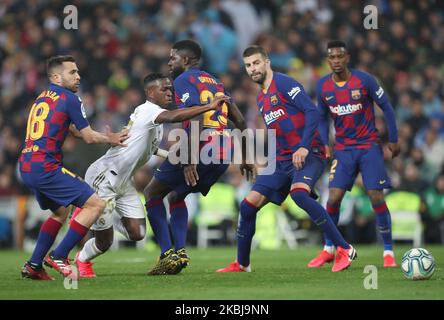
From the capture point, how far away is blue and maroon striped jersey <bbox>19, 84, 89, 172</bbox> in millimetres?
8656

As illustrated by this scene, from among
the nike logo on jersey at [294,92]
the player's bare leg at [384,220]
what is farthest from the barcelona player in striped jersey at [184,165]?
the player's bare leg at [384,220]

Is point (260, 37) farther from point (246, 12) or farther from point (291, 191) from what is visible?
point (291, 191)

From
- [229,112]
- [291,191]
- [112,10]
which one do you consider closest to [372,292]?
[291,191]

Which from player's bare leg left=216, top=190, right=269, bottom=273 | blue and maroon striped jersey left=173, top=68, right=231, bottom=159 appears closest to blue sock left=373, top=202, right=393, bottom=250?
player's bare leg left=216, top=190, right=269, bottom=273

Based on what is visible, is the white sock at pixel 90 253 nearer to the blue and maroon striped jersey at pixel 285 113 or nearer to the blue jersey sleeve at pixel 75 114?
the blue jersey sleeve at pixel 75 114

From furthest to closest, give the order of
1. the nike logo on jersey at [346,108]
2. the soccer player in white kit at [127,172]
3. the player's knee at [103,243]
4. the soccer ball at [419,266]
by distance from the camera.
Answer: the nike logo on jersey at [346,108] → the player's knee at [103,243] → the soccer player in white kit at [127,172] → the soccer ball at [419,266]

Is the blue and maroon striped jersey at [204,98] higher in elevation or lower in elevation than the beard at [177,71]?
lower

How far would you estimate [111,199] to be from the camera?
934 cm

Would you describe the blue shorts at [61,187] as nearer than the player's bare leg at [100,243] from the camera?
Yes

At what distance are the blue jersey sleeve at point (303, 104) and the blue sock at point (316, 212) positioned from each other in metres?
0.49

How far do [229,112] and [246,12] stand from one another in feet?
33.9

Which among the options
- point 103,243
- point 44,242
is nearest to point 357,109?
point 103,243

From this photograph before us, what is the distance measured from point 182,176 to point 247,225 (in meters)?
0.90

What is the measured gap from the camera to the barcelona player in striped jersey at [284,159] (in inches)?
376
